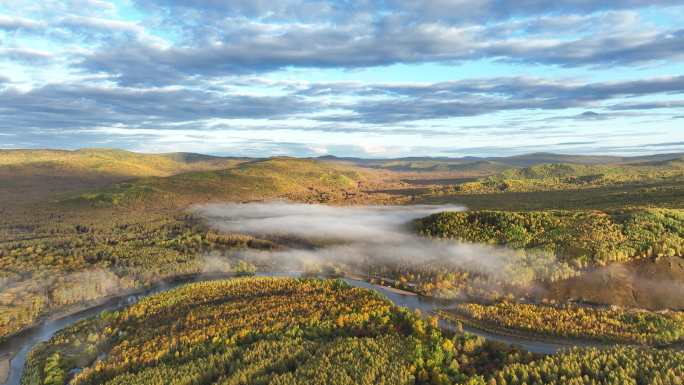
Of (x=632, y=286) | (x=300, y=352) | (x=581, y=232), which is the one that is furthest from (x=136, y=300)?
(x=581, y=232)

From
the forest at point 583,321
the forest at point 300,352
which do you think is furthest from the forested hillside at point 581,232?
the forest at point 300,352

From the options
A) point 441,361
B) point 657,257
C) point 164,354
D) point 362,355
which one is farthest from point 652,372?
point 164,354

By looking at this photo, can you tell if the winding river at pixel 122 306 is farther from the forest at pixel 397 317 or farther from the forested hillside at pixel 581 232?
the forested hillside at pixel 581 232

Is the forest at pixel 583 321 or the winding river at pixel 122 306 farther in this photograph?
the winding river at pixel 122 306

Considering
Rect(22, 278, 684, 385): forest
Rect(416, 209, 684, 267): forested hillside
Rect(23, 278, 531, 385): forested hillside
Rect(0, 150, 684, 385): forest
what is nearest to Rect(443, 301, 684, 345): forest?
Rect(0, 150, 684, 385): forest

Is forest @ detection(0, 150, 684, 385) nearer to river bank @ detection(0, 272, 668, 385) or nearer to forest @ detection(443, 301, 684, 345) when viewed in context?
forest @ detection(443, 301, 684, 345)
